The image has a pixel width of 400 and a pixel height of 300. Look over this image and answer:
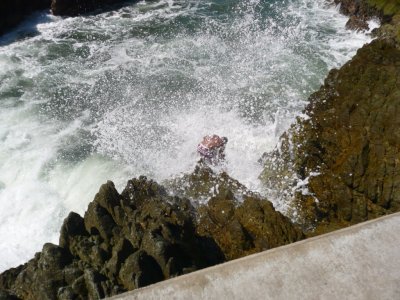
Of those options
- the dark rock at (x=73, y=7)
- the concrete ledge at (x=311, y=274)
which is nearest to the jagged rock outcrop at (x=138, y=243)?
the concrete ledge at (x=311, y=274)

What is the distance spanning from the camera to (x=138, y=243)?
8.56m

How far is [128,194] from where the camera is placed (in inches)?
416

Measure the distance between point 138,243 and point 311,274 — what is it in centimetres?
390

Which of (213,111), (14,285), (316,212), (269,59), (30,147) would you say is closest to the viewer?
(14,285)

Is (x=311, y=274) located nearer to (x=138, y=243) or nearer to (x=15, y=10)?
(x=138, y=243)

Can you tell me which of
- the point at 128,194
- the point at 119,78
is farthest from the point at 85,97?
the point at 128,194

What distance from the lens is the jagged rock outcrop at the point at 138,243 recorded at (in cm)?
779

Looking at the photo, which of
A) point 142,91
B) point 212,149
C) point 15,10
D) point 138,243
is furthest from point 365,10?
point 15,10

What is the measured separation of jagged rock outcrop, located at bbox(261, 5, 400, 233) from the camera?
9.55 meters

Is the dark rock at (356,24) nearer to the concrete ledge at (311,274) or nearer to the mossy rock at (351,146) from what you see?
the mossy rock at (351,146)

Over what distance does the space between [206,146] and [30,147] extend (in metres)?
6.54

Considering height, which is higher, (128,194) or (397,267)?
(397,267)

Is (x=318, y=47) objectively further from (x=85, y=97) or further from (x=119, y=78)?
(x=85, y=97)

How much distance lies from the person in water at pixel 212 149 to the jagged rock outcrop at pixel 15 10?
14728 mm
